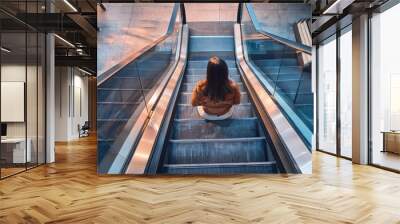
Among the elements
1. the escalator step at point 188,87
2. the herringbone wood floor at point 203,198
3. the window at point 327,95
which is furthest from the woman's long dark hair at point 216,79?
the window at point 327,95

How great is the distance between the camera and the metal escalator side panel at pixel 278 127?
21.7ft

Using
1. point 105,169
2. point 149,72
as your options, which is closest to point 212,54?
point 149,72

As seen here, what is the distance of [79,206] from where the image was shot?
4.53m

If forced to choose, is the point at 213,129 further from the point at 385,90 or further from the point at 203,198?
the point at 385,90

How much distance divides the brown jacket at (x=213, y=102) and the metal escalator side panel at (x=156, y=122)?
1.25ft

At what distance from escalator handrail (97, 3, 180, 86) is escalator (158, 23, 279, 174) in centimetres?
39

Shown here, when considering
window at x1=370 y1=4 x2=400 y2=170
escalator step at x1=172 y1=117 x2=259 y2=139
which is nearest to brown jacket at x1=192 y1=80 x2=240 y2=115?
escalator step at x1=172 y1=117 x2=259 y2=139

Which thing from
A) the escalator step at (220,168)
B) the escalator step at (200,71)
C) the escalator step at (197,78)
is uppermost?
the escalator step at (200,71)

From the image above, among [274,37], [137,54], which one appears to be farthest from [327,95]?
[137,54]

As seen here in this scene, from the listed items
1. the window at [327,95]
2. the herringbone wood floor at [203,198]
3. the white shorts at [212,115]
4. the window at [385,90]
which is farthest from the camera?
the window at [327,95]

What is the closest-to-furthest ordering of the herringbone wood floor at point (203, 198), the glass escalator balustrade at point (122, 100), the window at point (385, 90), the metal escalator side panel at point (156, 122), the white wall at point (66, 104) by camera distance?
the herringbone wood floor at point (203, 198)
the metal escalator side panel at point (156, 122)
the glass escalator balustrade at point (122, 100)
the window at point (385, 90)
the white wall at point (66, 104)

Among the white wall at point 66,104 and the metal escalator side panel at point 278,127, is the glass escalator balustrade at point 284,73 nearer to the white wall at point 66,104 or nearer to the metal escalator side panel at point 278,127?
the metal escalator side panel at point 278,127

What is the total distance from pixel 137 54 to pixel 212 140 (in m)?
2.05

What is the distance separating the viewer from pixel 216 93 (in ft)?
22.2
